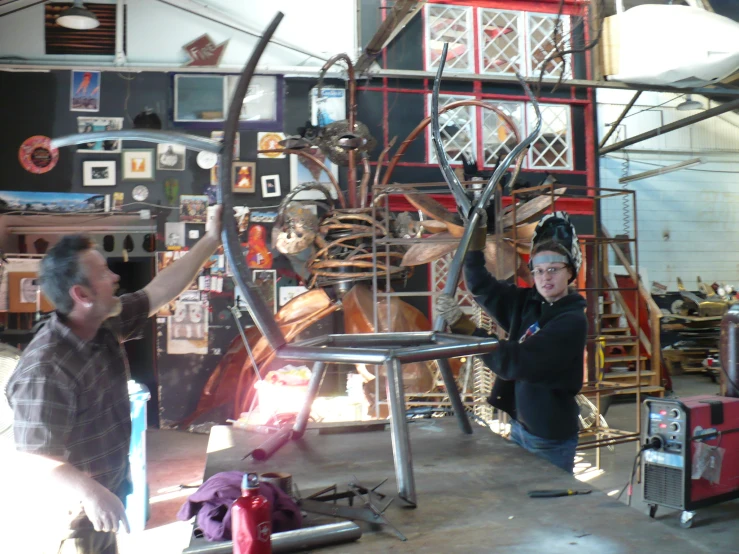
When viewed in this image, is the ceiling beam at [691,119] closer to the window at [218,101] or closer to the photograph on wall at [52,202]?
the window at [218,101]

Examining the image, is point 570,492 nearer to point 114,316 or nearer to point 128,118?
point 114,316

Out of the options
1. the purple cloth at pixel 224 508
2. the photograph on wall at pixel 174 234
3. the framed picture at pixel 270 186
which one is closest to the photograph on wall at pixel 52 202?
the photograph on wall at pixel 174 234

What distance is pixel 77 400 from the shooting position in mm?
1732

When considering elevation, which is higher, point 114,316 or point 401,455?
Result: point 114,316

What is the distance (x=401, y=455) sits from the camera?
4.75ft

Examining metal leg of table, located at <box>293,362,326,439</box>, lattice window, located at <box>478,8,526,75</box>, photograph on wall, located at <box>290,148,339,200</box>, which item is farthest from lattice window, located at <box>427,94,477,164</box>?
metal leg of table, located at <box>293,362,326,439</box>

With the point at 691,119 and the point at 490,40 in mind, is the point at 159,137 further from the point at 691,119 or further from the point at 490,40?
the point at 691,119

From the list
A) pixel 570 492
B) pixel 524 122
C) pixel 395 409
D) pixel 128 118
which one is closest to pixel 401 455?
pixel 395 409

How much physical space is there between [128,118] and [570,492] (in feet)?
23.0

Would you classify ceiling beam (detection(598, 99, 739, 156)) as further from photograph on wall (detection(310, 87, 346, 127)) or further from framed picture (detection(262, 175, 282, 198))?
framed picture (detection(262, 175, 282, 198))

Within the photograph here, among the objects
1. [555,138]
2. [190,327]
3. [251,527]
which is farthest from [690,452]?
[555,138]

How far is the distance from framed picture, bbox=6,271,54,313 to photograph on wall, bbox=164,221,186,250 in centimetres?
147

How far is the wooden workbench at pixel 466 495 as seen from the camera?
4.04 ft

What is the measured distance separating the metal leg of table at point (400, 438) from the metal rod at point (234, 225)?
31cm
